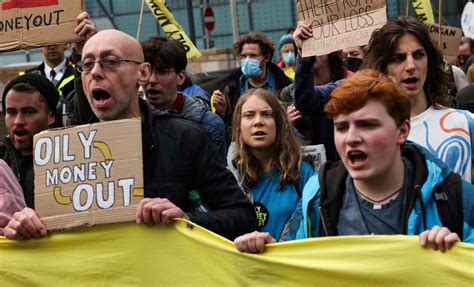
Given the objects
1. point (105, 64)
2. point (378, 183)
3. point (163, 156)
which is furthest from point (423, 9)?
→ point (378, 183)

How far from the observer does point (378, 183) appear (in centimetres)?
402

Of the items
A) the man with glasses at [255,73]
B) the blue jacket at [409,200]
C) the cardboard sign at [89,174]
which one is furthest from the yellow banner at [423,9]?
the cardboard sign at [89,174]

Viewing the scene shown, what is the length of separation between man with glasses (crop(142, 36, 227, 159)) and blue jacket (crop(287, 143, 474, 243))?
7.79 ft

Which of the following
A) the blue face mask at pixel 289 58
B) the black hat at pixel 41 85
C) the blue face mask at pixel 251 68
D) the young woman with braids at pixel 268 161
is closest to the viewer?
the black hat at pixel 41 85

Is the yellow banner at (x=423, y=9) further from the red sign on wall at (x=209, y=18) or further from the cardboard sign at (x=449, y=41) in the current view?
the red sign on wall at (x=209, y=18)

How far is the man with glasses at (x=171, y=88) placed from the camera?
21.6ft

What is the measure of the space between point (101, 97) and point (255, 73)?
13.3 feet

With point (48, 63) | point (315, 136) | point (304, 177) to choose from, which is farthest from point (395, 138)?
point (48, 63)

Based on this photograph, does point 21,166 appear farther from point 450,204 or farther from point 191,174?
point 450,204

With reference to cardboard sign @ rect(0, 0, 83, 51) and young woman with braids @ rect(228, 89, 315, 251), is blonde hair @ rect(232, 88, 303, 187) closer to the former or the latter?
young woman with braids @ rect(228, 89, 315, 251)

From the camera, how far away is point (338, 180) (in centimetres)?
413

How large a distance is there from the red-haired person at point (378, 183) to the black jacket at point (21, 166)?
1.38m

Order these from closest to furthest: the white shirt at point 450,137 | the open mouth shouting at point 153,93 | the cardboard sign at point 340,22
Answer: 1. the white shirt at point 450,137
2. the cardboard sign at point 340,22
3. the open mouth shouting at point 153,93

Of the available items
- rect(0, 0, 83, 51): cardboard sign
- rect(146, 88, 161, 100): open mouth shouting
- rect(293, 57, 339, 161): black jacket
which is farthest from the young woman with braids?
rect(0, 0, 83, 51): cardboard sign
